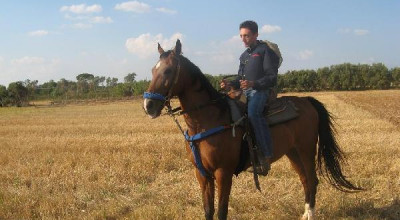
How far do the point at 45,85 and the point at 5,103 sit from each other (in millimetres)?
43657

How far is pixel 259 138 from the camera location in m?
5.22

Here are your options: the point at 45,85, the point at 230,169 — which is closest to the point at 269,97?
the point at 230,169

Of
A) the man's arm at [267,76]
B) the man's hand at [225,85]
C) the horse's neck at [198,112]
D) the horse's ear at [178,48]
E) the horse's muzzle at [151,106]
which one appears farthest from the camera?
the man's hand at [225,85]

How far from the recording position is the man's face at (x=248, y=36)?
5266 mm

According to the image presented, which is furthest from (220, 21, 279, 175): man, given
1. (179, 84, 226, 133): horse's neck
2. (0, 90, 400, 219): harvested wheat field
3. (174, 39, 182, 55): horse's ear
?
(0, 90, 400, 219): harvested wheat field

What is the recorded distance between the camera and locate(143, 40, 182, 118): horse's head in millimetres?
4195

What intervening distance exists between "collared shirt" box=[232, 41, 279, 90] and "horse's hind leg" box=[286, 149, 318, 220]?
1.76 metres

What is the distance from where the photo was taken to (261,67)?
530 cm

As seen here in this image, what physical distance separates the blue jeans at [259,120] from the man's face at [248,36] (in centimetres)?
70

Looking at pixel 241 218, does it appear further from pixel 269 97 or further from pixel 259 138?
pixel 269 97

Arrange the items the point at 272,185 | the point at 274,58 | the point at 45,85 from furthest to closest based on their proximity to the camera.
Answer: the point at 45,85, the point at 272,185, the point at 274,58

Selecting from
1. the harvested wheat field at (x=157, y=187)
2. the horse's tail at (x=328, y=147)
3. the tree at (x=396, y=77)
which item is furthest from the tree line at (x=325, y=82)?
the horse's tail at (x=328, y=147)

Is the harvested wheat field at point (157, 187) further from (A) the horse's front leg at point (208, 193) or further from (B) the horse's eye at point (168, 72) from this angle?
(B) the horse's eye at point (168, 72)

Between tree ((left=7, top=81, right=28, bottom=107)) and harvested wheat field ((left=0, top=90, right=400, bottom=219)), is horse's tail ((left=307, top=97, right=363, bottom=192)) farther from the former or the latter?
tree ((left=7, top=81, right=28, bottom=107))
